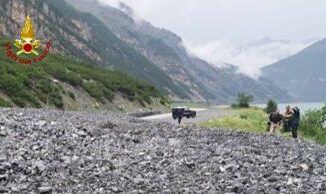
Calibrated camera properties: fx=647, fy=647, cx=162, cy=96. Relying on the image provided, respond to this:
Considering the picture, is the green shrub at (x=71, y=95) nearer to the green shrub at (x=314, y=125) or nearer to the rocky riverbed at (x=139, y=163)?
the green shrub at (x=314, y=125)

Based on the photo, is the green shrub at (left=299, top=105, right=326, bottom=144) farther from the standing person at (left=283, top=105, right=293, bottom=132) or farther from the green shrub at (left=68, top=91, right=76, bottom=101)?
the green shrub at (left=68, top=91, right=76, bottom=101)

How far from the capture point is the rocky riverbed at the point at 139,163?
17719 mm

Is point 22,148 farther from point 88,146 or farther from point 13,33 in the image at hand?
point 13,33

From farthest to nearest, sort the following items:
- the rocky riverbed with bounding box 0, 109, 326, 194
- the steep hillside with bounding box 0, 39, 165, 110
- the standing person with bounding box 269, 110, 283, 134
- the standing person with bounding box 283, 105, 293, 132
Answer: the steep hillside with bounding box 0, 39, 165, 110, the standing person with bounding box 269, 110, 283, 134, the standing person with bounding box 283, 105, 293, 132, the rocky riverbed with bounding box 0, 109, 326, 194

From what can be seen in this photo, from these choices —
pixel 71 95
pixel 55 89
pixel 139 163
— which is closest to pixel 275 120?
pixel 139 163

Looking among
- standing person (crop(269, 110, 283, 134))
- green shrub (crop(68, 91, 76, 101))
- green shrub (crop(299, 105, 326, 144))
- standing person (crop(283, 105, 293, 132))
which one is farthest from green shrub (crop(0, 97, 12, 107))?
green shrub (crop(299, 105, 326, 144))

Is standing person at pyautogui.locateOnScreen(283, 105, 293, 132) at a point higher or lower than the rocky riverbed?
higher

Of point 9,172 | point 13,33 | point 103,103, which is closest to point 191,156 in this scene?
point 9,172

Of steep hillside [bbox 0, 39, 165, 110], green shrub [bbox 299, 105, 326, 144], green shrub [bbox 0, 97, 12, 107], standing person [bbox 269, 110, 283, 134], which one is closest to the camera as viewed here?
standing person [bbox 269, 110, 283, 134]

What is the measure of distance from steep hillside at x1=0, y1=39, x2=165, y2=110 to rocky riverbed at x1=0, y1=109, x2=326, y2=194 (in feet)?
89.8

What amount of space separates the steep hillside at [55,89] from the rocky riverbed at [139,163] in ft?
89.8

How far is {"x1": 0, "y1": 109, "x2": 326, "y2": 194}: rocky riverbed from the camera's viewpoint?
17719 millimetres

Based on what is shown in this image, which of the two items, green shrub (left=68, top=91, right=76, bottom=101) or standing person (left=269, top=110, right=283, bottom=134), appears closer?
standing person (left=269, top=110, right=283, bottom=134)

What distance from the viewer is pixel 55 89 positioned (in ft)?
214
